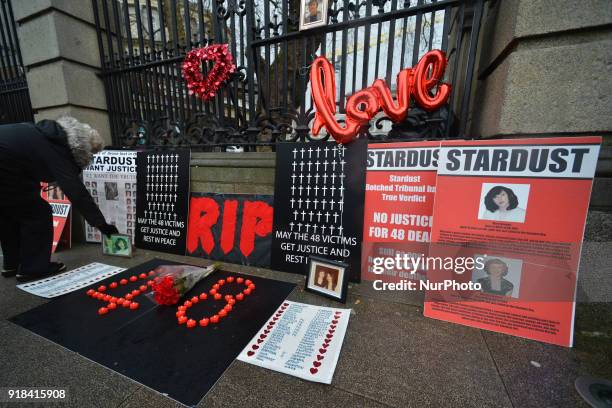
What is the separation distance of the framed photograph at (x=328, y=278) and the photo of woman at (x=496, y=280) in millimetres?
950

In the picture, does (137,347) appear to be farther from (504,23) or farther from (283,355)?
(504,23)

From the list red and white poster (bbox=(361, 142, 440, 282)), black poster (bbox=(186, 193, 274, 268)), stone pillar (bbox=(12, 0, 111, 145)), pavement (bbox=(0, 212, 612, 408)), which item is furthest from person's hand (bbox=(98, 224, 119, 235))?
red and white poster (bbox=(361, 142, 440, 282))

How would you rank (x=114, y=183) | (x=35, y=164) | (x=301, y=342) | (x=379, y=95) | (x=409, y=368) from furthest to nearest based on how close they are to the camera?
(x=114, y=183) < (x=35, y=164) < (x=379, y=95) < (x=301, y=342) < (x=409, y=368)

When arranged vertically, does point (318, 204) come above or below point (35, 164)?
below

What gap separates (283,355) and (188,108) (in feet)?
10.7

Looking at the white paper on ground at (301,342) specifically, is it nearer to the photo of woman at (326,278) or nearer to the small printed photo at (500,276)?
the photo of woman at (326,278)

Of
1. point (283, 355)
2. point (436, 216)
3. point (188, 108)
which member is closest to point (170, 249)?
point (188, 108)

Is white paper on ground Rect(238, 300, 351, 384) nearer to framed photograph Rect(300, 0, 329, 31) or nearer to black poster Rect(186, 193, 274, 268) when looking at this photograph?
black poster Rect(186, 193, 274, 268)

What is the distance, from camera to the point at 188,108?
3.33 metres

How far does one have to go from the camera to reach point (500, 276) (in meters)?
1.62

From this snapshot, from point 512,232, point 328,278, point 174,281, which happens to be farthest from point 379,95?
point 174,281

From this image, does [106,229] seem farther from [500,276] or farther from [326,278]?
[500,276]

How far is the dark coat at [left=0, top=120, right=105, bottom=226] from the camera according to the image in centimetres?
221

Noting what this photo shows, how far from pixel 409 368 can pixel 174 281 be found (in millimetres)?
1810
